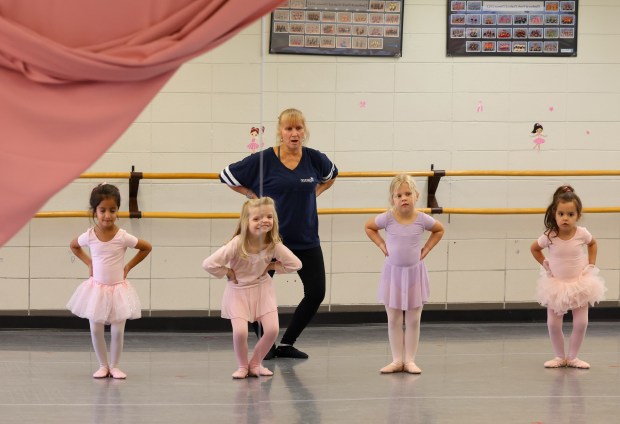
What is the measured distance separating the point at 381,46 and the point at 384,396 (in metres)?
2.88

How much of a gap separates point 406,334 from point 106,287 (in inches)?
65.3

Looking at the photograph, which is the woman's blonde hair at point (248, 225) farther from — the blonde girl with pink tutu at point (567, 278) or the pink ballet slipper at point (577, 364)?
the pink ballet slipper at point (577, 364)

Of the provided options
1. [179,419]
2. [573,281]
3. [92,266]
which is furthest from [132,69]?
[573,281]

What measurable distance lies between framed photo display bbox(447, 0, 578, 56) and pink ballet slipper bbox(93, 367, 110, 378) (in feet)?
10.5

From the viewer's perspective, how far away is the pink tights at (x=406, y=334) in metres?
6.11

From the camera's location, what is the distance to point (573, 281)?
6.32 metres

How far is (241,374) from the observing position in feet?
19.3

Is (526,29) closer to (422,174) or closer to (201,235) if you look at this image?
(422,174)

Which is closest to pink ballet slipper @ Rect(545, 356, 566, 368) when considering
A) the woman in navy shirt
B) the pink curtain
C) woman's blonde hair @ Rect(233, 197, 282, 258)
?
the woman in navy shirt

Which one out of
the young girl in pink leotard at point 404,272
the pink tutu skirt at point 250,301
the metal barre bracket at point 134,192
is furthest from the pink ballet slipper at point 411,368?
the metal barre bracket at point 134,192

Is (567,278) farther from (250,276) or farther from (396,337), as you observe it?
(250,276)

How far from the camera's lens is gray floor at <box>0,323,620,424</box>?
504 cm

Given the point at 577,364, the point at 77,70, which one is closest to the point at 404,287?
the point at 577,364

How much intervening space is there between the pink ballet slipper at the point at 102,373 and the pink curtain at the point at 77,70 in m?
3.91
